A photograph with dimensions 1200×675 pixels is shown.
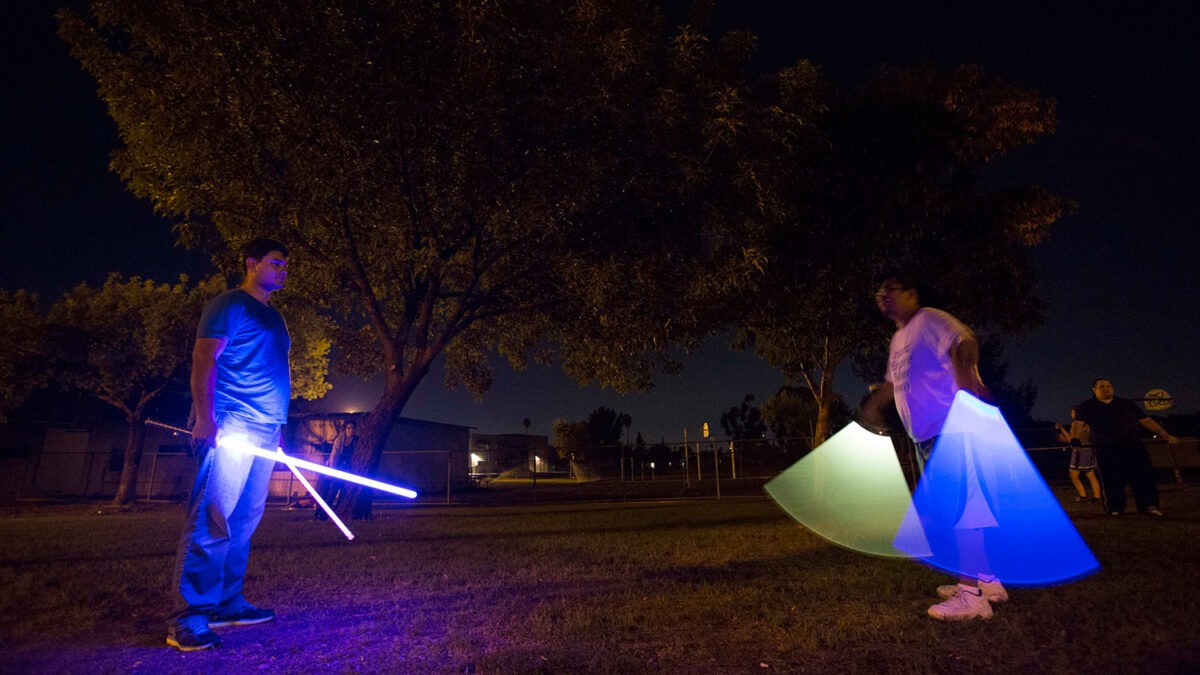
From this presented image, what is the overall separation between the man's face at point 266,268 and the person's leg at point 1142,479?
11.0m

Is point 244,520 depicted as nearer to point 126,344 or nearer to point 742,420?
point 126,344

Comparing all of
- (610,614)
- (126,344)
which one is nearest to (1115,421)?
(610,614)

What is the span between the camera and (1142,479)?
8922 mm

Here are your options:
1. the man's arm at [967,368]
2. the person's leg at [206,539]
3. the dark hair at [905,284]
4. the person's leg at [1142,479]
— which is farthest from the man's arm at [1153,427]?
the person's leg at [206,539]

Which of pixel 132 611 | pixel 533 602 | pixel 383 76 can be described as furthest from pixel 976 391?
pixel 383 76

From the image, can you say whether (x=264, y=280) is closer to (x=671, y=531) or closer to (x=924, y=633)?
(x=924, y=633)

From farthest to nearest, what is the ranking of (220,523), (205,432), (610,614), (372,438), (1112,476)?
(372,438), (1112,476), (610,614), (220,523), (205,432)

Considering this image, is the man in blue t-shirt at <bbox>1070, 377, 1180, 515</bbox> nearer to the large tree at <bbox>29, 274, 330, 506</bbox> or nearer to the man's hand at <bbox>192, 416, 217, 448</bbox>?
the man's hand at <bbox>192, 416, 217, 448</bbox>

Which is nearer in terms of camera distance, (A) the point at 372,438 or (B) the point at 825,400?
(A) the point at 372,438

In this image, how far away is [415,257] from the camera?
10.8m

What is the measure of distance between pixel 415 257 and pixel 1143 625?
1004cm

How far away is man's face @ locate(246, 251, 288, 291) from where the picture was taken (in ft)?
12.7

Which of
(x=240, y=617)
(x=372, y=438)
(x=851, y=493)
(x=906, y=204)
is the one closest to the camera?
(x=240, y=617)

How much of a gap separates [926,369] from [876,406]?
25.9 inches
